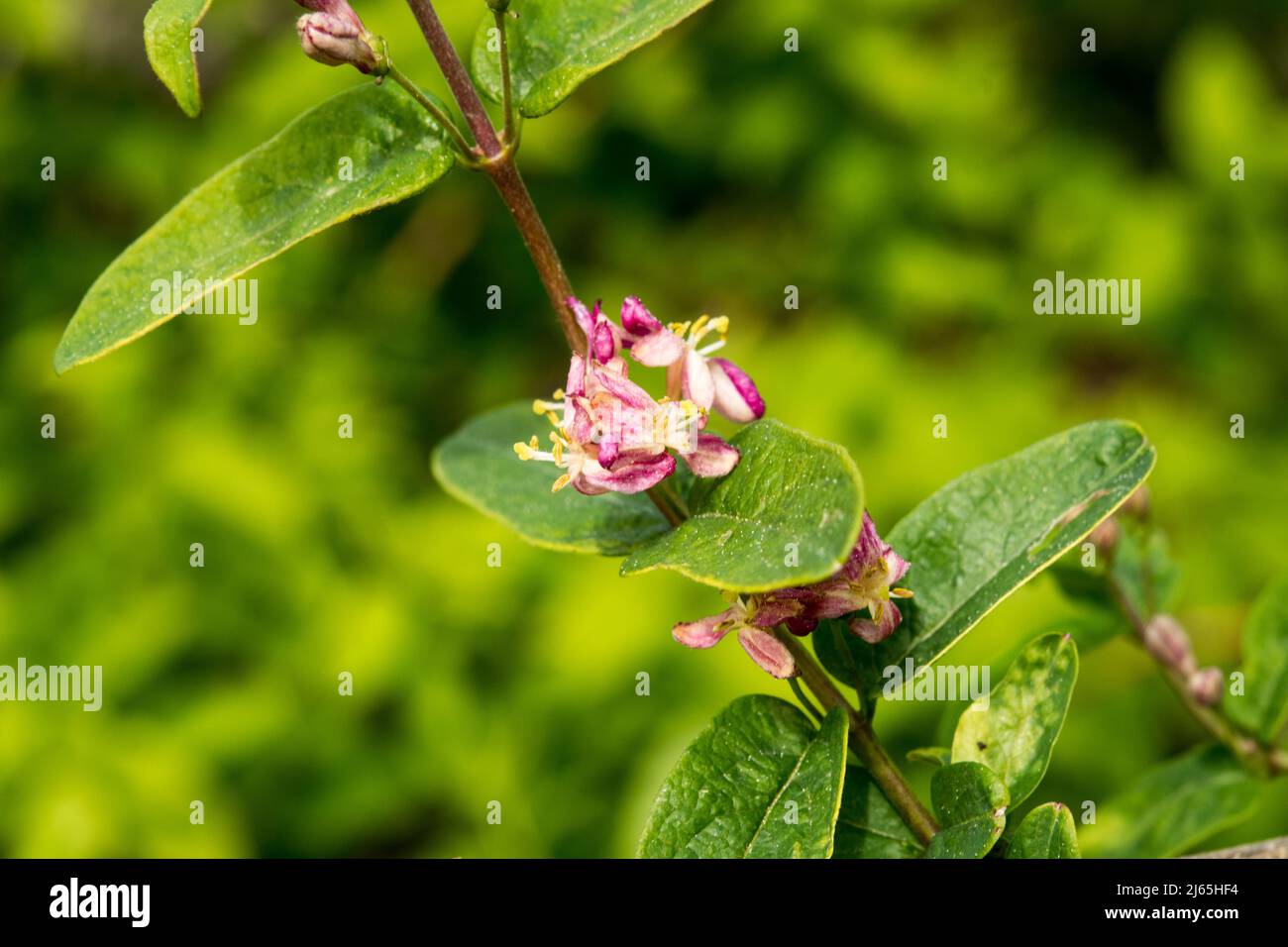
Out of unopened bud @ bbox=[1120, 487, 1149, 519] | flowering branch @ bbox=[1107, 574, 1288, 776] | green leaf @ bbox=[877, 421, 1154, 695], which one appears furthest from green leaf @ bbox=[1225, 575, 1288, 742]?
green leaf @ bbox=[877, 421, 1154, 695]

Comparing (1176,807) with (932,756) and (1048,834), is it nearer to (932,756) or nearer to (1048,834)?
(932,756)

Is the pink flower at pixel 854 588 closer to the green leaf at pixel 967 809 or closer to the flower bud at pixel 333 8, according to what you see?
the green leaf at pixel 967 809

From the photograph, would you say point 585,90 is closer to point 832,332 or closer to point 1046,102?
point 832,332

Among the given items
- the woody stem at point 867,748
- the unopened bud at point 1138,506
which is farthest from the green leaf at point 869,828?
the unopened bud at point 1138,506

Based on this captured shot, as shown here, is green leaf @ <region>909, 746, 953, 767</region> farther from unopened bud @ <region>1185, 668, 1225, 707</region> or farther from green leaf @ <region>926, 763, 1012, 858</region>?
unopened bud @ <region>1185, 668, 1225, 707</region>
